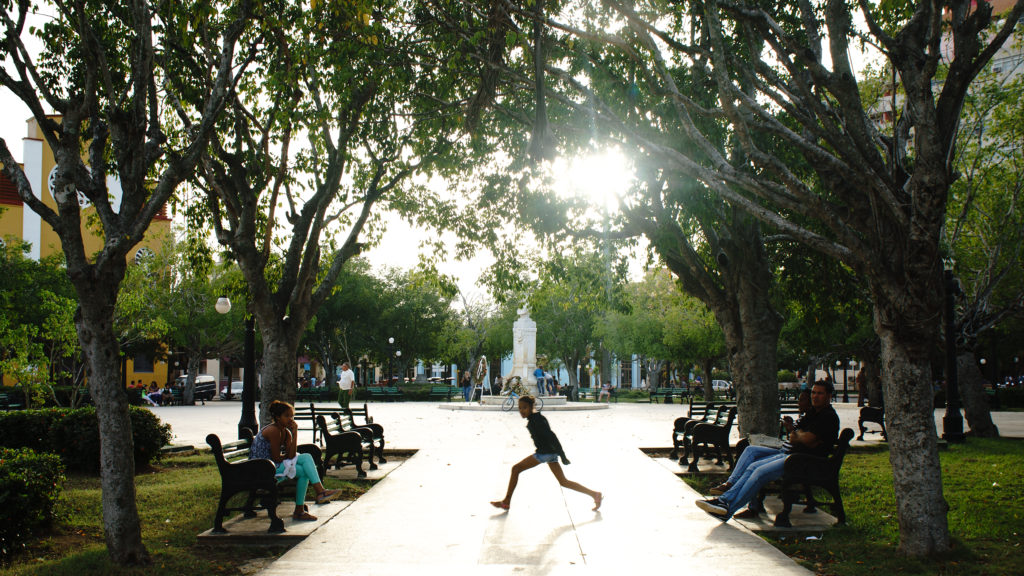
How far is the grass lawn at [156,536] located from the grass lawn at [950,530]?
4.62m

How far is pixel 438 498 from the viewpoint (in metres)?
8.68

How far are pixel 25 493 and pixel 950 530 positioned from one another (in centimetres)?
Result: 805

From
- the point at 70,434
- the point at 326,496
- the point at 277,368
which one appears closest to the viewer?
the point at 326,496

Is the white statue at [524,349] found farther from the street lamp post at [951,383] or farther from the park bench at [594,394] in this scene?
the street lamp post at [951,383]

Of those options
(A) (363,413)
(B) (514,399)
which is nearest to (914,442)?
(A) (363,413)

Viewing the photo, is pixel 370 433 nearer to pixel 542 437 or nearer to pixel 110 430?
pixel 542 437

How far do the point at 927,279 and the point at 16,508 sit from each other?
7.45 meters

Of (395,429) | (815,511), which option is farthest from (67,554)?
(395,429)

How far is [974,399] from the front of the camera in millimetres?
16734

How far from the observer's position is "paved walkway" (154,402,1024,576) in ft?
18.5

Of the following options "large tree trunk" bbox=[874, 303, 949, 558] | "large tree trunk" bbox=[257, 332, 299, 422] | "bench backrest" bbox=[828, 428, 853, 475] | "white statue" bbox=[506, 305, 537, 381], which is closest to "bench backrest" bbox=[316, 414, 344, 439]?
"large tree trunk" bbox=[257, 332, 299, 422]

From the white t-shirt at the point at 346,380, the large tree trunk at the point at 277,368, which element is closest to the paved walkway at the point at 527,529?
the large tree trunk at the point at 277,368

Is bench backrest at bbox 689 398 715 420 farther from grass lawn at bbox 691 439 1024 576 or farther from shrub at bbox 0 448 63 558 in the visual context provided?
shrub at bbox 0 448 63 558

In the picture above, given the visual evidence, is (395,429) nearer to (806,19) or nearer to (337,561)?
(337,561)
